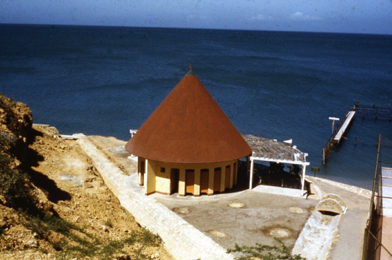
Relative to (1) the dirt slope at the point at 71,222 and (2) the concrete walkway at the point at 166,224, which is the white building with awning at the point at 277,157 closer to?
(2) the concrete walkway at the point at 166,224

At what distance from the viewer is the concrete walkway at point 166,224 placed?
1600 centimetres

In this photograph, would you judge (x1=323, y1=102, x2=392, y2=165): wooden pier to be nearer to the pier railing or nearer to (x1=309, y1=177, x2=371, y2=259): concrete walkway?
(x1=309, y1=177, x2=371, y2=259): concrete walkway

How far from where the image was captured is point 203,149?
2081 cm

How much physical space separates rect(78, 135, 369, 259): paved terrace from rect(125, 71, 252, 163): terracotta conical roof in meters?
2.32

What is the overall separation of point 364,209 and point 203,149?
367 inches

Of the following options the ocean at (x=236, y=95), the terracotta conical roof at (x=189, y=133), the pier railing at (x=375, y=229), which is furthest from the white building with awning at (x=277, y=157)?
the ocean at (x=236, y=95)

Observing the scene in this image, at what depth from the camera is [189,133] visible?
21250 millimetres

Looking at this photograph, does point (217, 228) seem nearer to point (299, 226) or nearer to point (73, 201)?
point (299, 226)

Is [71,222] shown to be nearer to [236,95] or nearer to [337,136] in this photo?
[337,136]

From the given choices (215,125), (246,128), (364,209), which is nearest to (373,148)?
(246,128)

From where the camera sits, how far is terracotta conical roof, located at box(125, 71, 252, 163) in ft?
68.0

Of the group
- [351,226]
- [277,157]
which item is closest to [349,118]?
[277,157]

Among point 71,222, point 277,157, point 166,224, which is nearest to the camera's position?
point 71,222

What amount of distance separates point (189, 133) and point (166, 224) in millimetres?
5291
